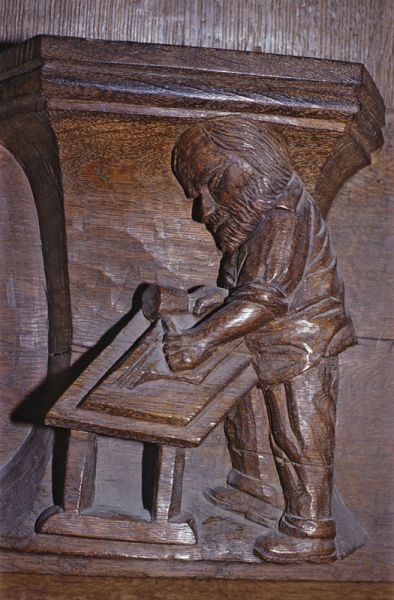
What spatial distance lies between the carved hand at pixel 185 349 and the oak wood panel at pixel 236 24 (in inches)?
19.0

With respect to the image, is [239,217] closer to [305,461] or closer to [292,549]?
[305,461]

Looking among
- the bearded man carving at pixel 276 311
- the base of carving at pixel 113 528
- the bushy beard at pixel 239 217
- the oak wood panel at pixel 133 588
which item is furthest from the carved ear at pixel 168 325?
the oak wood panel at pixel 133 588

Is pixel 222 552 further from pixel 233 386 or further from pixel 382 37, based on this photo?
pixel 382 37

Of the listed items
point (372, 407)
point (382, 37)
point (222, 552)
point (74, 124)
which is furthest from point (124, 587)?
point (382, 37)

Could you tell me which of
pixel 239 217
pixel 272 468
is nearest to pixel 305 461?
pixel 272 468

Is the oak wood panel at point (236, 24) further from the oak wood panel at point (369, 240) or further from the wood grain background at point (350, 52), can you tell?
the oak wood panel at point (369, 240)

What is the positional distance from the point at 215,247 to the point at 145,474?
349 millimetres

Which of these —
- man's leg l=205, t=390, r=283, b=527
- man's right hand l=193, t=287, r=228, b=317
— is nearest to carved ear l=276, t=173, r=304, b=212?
man's right hand l=193, t=287, r=228, b=317

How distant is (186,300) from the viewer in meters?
1.33

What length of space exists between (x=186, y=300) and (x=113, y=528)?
0.33 m

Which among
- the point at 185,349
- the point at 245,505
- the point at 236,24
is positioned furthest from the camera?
the point at 236,24

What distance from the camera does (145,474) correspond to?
1411mm

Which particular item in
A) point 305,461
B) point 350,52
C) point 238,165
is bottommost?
point 305,461

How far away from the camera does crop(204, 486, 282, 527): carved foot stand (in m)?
1.36
